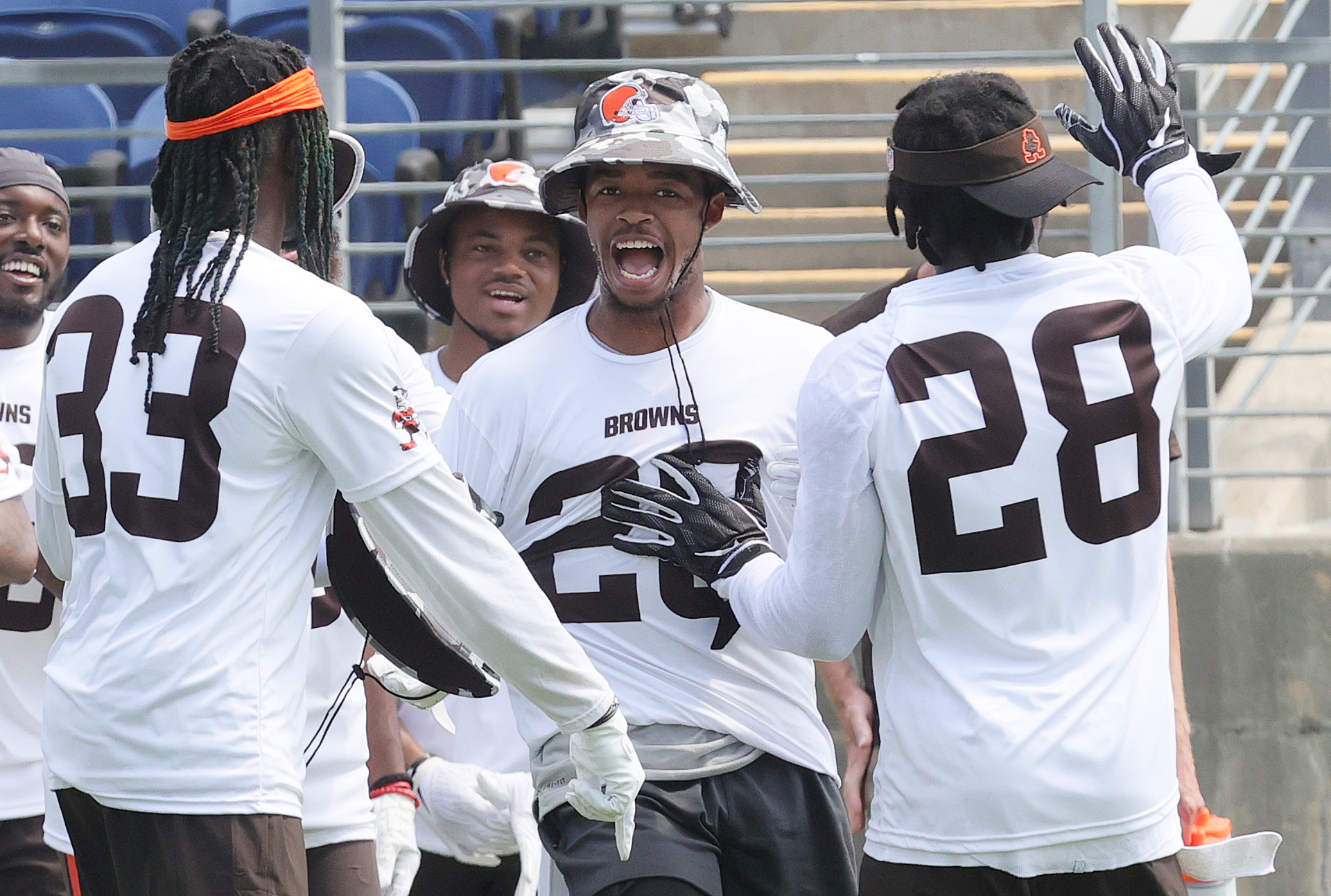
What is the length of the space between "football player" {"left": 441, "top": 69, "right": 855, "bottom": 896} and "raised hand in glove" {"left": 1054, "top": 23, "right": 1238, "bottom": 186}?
0.75 meters

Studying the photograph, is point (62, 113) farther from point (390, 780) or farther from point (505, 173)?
point (390, 780)

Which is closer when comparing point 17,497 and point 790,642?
point 790,642

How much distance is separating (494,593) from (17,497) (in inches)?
44.1

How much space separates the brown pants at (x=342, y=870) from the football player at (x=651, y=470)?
20.4 inches

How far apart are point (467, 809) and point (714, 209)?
1.59m

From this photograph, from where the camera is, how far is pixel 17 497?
121 inches

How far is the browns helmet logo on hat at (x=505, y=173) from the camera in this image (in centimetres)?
468

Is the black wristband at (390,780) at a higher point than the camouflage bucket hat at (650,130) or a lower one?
lower

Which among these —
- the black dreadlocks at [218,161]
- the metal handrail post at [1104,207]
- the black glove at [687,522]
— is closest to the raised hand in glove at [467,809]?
the black glove at [687,522]

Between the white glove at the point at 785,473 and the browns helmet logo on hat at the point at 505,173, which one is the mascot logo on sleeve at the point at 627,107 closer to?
the white glove at the point at 785,473

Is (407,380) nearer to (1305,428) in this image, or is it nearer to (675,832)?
(675,832)

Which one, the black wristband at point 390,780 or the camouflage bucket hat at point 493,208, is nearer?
the black wristband at point 390,780

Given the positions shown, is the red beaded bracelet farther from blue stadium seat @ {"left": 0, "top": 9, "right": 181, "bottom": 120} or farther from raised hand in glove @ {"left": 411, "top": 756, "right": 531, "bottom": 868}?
blue stadium seat @ {"left": 0, "top": 9, "right": 181, "bottom": 120}

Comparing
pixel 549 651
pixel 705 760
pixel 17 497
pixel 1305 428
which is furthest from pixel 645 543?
pixel 1305 428
